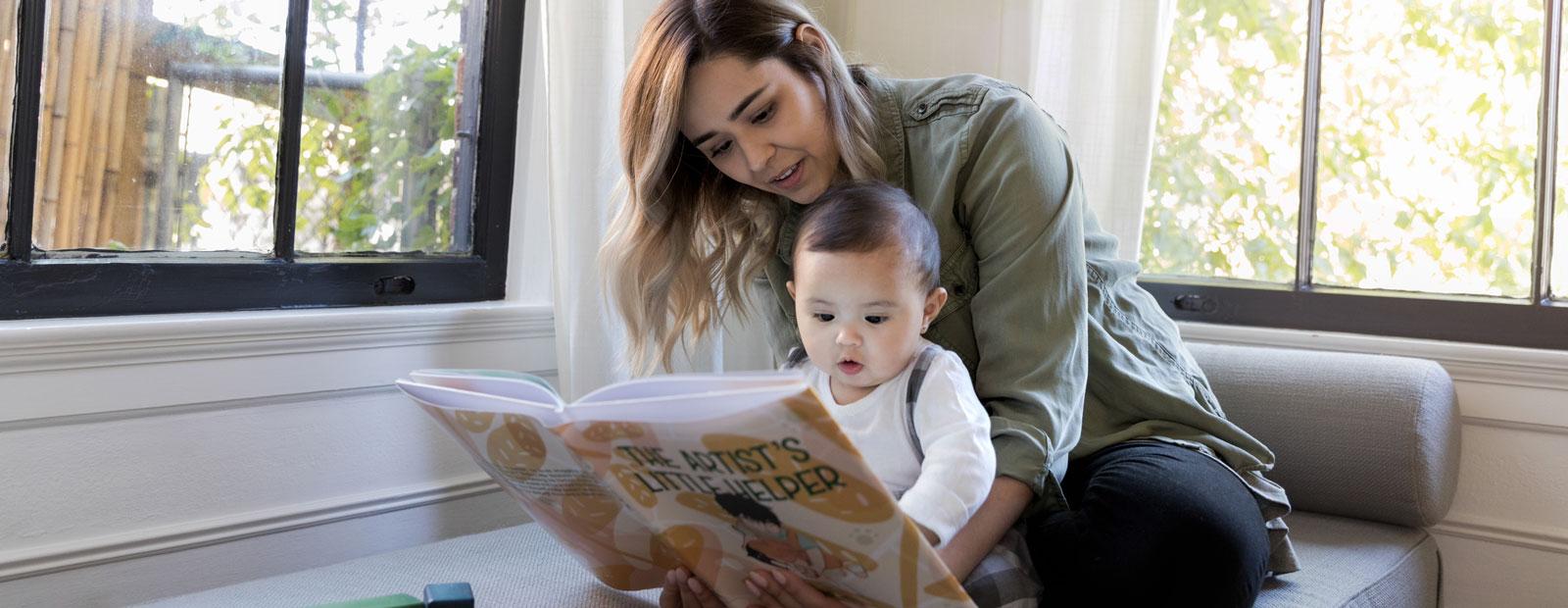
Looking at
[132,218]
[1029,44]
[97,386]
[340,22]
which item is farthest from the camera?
[1029,44]

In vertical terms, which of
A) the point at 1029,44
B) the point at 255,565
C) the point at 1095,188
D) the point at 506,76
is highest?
the point at 1029,44

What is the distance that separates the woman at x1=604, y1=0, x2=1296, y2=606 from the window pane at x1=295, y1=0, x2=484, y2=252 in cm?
52

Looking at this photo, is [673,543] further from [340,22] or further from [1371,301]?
[1371,301]

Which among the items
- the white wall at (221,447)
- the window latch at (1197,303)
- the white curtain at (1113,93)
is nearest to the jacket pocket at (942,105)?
the white curtain at (1113,93)

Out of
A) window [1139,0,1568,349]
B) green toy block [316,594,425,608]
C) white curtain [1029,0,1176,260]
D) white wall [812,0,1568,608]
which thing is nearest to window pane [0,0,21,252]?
green toy block [316,594,425,608]

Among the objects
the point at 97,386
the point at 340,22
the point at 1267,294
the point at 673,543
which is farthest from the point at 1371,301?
the point at 97,386

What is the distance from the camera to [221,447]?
1624mm

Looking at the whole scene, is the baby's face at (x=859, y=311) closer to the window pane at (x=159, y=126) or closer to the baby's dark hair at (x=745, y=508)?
the baby's dark hair at (x=745, y=508)

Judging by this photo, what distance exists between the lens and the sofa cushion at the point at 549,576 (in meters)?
1.32

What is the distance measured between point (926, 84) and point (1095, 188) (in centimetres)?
61

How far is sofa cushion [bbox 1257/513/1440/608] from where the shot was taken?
1.42 meters

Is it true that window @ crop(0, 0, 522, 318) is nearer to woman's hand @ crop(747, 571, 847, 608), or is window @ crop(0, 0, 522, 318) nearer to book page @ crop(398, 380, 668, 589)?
book page @ crop(398, 380, 668, 589)

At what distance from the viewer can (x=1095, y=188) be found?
2.08 metres

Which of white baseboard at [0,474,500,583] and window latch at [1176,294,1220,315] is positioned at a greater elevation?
window latch at [1176,294,1220,315]
